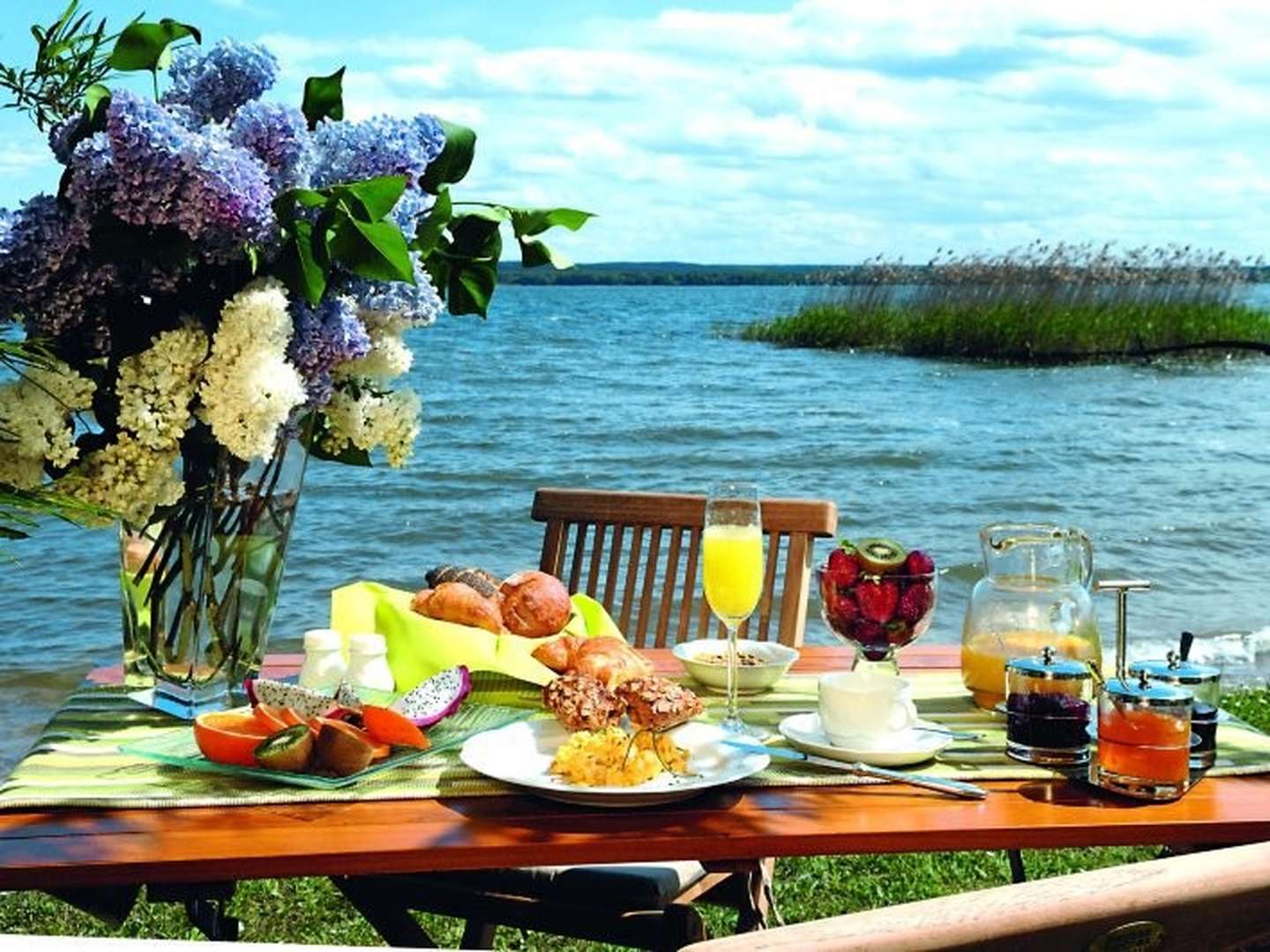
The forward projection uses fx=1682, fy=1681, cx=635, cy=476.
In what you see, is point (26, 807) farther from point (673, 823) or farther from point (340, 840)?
point (673, 823)

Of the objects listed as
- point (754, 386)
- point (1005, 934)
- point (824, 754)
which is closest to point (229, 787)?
point (824, 754)

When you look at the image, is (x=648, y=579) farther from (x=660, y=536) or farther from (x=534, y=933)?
(x=534, y=933)

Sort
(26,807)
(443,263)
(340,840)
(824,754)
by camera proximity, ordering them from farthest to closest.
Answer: (443,263) < (824,754) < (26,807) < (340,840)

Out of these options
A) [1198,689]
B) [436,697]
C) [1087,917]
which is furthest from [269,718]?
[1087,917]

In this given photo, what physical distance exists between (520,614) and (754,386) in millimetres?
20569

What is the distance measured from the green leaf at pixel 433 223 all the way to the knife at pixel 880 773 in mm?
755

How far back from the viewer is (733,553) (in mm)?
2215

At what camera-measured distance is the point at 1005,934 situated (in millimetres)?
944

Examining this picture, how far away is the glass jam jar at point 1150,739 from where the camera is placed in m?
1.90

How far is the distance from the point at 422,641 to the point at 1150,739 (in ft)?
3.20

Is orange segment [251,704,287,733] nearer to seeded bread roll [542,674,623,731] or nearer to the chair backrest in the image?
seeded bread roll [542,674,623,731]

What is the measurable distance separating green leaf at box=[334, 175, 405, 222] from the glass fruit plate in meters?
0.64

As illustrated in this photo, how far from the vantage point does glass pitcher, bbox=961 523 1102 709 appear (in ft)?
7.38

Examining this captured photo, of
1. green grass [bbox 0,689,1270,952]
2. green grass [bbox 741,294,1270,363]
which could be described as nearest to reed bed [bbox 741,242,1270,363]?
green grass [bbox 741,294,1270,363]
